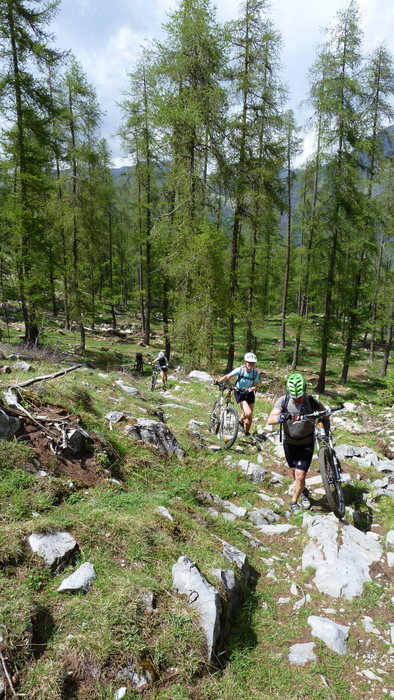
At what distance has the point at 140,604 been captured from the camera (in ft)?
10.3

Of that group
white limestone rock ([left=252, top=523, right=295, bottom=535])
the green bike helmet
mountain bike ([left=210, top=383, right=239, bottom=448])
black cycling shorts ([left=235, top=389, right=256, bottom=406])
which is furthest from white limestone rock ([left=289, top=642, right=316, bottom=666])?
black cycling shorts ([left=235, top=389, right=256, bottom=406])

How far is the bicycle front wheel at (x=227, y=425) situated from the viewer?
26.2 ft

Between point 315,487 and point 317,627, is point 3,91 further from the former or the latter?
point 317,627

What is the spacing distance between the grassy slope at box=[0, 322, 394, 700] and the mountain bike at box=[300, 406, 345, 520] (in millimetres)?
670

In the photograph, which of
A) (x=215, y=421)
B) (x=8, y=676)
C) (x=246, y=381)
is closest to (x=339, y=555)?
(x=8, y=676)

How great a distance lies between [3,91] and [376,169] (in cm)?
1879

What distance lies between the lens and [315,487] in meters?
6.74

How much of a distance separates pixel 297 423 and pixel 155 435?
105 inches

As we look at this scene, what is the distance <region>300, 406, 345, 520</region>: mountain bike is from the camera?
5.34 metres

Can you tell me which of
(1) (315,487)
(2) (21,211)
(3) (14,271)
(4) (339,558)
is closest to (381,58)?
(2) (21,211)

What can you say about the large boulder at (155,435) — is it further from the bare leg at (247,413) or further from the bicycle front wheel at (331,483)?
the bicycle front wheel at (331,483)

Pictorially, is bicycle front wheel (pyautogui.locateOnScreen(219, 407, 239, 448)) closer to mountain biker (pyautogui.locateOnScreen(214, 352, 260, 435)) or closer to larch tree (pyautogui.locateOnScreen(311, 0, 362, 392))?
mountain biker (pyautogui.locateOnScreen(214, 352, 260, 435))

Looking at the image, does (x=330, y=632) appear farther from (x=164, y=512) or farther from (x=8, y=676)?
(x=8, y=676)

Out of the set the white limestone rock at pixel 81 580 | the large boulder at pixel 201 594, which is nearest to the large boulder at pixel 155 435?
the large boulder at pixel 201 594
